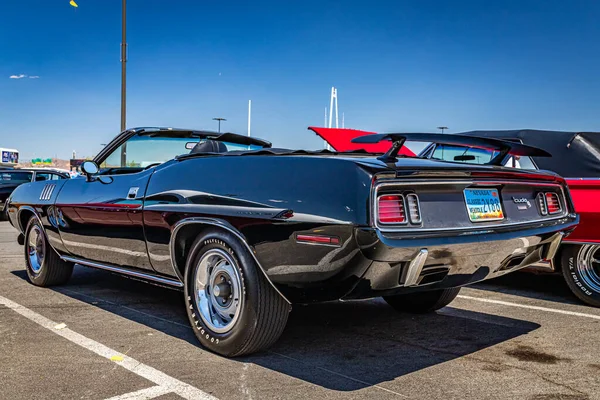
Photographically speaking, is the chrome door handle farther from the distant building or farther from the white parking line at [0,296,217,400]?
the distant building

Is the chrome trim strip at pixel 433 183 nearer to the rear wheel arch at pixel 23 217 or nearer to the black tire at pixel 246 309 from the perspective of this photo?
the black tire at pixel 246 309

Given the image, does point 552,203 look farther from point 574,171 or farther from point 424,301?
point 574,171

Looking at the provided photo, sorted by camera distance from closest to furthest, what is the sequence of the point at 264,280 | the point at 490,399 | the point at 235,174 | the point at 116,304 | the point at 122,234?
the point at 490,399
the point at 264,280
the point at 235,174
the point at 122,234
the point at 116,304

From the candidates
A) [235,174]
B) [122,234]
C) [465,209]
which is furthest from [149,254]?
[465,209]

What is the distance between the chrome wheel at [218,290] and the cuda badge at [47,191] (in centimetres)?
238

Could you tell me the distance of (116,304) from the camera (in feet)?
16.5

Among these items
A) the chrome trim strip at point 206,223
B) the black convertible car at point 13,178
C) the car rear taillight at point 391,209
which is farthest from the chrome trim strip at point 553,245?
the black convertible car at point 13,178

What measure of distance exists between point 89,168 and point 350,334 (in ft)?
7.93

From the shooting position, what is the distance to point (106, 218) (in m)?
4.56

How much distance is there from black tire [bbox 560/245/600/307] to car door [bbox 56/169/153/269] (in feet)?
11.1

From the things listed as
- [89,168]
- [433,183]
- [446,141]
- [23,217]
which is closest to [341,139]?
[23,217]

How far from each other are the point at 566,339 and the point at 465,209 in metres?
1.40

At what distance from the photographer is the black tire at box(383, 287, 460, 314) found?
181 inches

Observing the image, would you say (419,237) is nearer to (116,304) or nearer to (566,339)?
(566,339)
